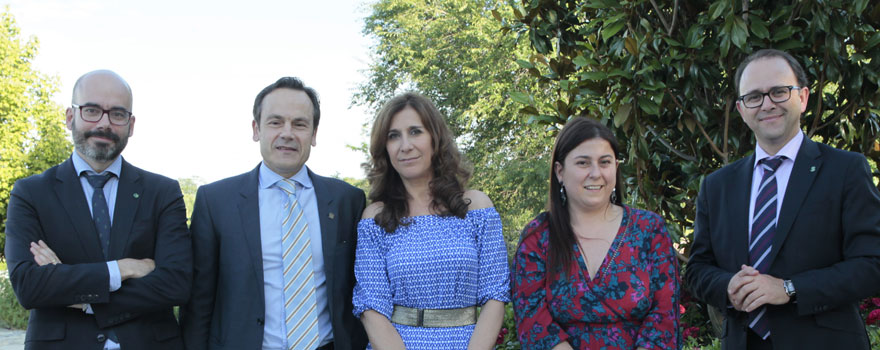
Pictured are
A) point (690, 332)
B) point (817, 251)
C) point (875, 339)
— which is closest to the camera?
point (817, 251)

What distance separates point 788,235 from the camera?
2727mm

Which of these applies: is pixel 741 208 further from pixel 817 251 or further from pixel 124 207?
pixel 124 207

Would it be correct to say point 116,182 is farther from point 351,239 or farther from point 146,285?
point 351,239

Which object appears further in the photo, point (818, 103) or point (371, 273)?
point (818, 103)

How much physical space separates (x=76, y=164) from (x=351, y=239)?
4.43ft

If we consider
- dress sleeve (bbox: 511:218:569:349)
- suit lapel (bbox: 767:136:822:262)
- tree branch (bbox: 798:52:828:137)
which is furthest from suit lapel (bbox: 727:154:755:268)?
tree branch (bbox: 798:52:828:137)

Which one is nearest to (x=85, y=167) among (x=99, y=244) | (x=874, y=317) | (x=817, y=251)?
(x=99, y=244)

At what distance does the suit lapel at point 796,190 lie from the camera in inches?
108

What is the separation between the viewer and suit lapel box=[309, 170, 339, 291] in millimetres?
3203

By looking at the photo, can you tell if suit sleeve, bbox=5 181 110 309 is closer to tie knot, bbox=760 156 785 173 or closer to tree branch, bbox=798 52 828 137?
tie knot, bbox=760 156 785 173

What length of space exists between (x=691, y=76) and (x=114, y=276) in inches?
135

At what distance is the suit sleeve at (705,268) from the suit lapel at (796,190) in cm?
23

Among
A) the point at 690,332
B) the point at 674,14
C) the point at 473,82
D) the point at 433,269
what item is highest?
the point at 473,82

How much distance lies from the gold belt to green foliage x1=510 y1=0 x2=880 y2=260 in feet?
5.87
